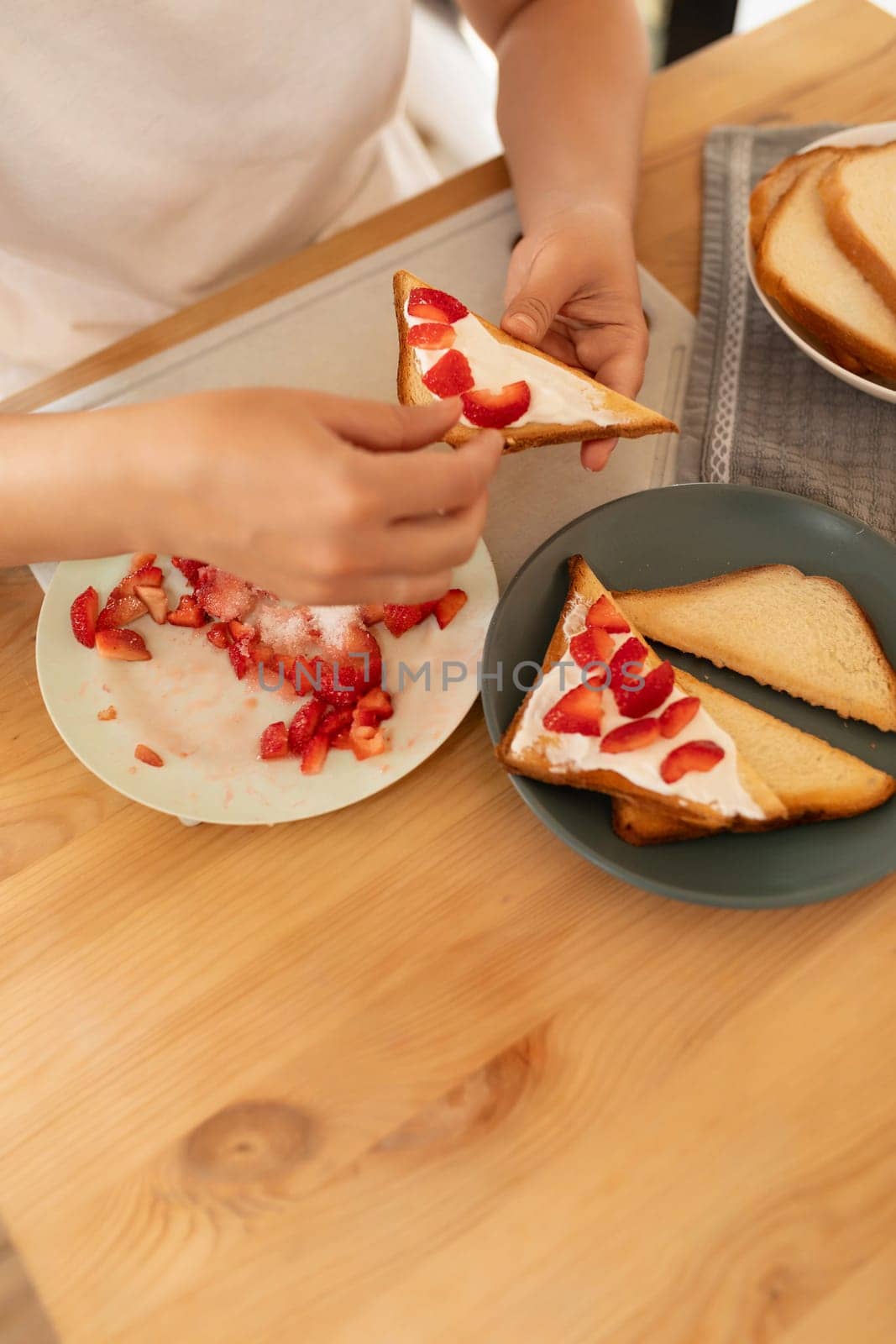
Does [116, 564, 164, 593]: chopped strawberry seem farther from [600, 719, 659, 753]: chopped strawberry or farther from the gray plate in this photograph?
[600, 719, 659, 753]: chopped strawberry

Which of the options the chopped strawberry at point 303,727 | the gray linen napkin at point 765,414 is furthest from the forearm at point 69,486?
the gray linen napkin at point 765,414

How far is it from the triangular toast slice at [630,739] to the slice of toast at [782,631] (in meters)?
0.08

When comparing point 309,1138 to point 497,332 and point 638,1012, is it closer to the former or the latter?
point 638,1012

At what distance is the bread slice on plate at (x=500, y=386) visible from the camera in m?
1.08

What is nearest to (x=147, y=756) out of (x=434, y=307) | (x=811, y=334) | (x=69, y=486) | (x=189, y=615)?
(x=189, y=615)

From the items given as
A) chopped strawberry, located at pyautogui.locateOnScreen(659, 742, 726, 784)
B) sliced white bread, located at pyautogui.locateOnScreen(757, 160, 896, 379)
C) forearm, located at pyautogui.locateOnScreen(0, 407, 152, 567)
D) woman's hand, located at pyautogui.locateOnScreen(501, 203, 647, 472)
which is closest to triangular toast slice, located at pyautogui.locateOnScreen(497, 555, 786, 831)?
chopped strawberry, located at pyautogui.locateOnScreen(659, 742, 726, 784)

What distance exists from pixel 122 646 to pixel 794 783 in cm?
77

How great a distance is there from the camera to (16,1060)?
914mm

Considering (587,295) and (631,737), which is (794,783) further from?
(587,295)

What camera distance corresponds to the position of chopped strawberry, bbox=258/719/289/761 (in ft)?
3.39

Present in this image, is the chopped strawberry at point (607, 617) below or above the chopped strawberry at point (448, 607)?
above

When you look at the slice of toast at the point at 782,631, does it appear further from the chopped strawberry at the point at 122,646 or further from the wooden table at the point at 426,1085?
the chopped strawberry at the point at 122,646

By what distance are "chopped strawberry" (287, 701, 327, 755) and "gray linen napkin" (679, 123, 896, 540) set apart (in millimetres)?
600

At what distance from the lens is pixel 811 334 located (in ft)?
4.29
